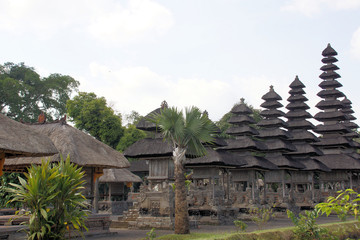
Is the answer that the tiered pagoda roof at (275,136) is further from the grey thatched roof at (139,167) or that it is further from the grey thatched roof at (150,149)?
the grey thatched roof at (150,149)

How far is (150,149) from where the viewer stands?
26.1 m

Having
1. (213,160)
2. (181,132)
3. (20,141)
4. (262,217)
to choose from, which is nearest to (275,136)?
(213,160)

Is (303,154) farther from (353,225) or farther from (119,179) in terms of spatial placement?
(353,225)

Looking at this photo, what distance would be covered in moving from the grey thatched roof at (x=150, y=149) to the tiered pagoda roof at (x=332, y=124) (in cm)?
A: 2787

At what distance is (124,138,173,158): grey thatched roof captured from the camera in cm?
2544

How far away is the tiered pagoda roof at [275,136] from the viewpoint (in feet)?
133

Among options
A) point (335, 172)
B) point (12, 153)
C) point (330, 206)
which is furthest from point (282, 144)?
point (330, 206)

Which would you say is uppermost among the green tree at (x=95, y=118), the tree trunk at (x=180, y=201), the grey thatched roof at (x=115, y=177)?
the green tree at (x=95, y=118)

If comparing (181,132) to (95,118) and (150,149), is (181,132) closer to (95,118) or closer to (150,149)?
(150,149)

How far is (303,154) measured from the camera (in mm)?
45500

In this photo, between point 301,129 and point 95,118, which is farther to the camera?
point 95,118

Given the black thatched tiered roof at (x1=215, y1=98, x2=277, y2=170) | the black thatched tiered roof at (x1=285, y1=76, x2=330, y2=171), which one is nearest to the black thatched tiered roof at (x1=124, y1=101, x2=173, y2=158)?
the black thatched tiered roof at (x1=215, y1=98, x2=277, y2=170)

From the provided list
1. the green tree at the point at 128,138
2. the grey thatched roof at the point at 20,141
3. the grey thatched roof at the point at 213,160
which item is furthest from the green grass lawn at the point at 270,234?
the green tree at the point at 128,138

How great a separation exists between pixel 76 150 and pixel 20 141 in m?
4.11
